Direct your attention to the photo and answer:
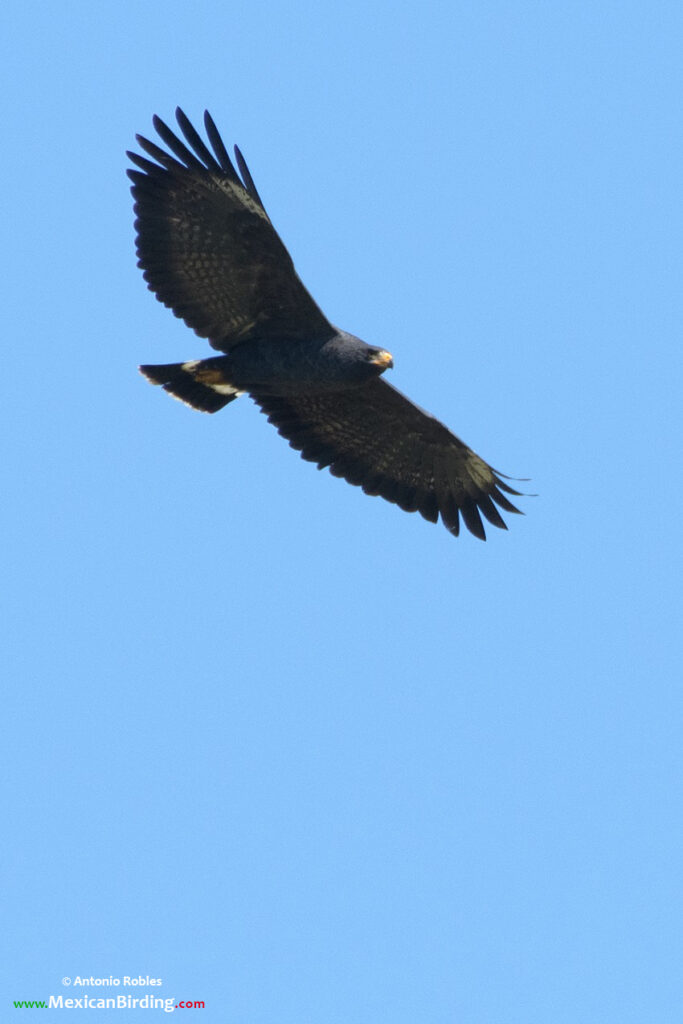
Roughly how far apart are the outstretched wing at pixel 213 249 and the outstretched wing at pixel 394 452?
1323 mm

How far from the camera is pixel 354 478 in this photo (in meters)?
15.6

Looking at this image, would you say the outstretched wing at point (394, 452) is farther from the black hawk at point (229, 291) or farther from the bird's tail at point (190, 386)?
the bird's tail at point (190, 386)

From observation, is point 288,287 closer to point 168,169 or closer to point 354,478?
point 168,169

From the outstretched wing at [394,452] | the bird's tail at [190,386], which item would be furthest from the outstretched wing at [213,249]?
the outstretched wing at [394,452]

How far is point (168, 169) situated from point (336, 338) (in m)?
1.87

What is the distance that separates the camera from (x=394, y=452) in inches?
614

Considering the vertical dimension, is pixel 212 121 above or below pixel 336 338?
above

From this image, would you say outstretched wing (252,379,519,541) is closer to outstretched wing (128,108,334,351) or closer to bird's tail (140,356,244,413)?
bird's tail (140,356,244,413)

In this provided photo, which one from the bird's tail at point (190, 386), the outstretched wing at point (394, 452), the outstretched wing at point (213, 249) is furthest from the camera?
the outstretched wing at point (394, 452)

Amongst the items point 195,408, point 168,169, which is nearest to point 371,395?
point 195,408

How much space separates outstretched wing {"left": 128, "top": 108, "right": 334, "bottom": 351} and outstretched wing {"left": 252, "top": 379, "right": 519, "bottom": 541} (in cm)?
132

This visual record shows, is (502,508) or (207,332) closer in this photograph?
(207,332)

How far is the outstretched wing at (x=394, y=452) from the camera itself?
1523 centimetres

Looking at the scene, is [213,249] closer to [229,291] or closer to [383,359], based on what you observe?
[229,291]
